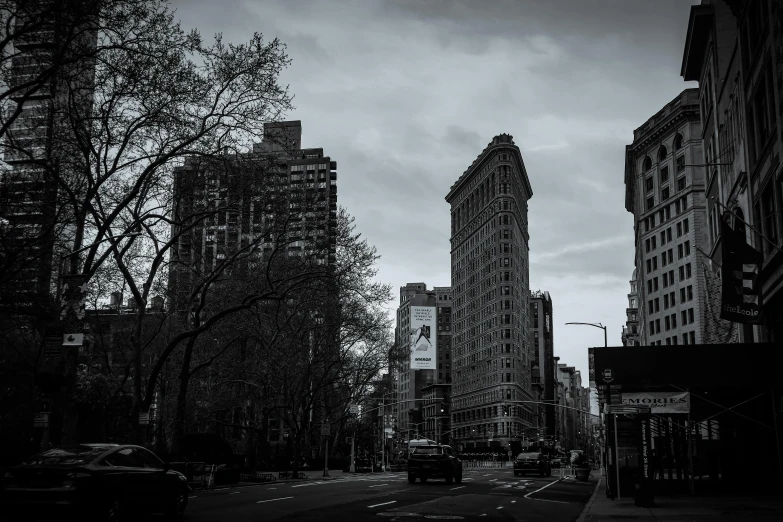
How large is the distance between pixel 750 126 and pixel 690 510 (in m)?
19.9

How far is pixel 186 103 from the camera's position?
2867cm

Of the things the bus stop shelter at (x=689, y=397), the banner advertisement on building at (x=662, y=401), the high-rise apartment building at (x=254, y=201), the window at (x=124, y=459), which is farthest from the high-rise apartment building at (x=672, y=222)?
the window at (x=124, y=459)

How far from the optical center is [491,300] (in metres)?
162

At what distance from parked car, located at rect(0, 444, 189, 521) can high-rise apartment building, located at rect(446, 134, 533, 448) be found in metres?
137

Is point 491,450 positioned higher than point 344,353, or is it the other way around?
point 344,353

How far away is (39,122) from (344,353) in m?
36.7

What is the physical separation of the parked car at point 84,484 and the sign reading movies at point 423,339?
9353 cm

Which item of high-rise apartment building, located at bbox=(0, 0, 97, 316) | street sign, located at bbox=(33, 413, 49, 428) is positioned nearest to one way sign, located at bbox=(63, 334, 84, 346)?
street sign, located at bbox=(33, 413, 49, 428)

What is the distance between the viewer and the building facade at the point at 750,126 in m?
28.9

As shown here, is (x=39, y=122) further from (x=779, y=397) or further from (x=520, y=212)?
(x=520, y=212)

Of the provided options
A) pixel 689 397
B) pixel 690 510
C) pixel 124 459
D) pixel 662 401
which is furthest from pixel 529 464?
pixel 124 459

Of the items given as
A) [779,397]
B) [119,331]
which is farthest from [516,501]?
[119,331]

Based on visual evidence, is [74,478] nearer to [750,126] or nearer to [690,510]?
[690,510]

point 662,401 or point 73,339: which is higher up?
point 73,339
